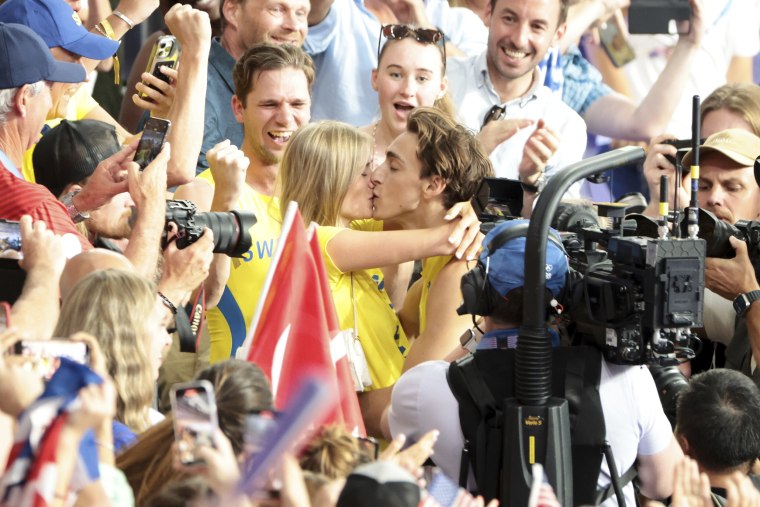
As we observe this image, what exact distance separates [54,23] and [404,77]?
1610 millimetres

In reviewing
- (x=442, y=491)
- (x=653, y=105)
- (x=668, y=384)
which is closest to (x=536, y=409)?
(x=442, y=491)

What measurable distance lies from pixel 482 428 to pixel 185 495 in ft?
3.78

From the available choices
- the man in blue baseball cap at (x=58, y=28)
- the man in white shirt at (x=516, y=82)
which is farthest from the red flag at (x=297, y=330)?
the man in white shirt at (x=516, y=82)

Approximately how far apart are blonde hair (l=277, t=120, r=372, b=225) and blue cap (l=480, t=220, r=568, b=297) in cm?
114

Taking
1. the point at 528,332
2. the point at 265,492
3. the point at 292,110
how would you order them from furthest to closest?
the point at 292,110 < the point at 528,332 < the point at 265,492

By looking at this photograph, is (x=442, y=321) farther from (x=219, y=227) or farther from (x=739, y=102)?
(x=739, y=102)

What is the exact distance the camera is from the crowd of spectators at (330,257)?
8.52 ft

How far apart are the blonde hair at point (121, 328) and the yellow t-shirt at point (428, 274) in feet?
4.31

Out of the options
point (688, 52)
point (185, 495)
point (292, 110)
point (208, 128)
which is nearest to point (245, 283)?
point (292, 110)

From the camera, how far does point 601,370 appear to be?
11.4 ft

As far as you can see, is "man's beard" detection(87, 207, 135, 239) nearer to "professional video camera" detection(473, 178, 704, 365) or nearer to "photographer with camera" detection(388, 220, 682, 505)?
"photographer with camera" detection(388, 220, 682, 505)

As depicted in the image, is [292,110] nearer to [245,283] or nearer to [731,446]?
[245,283]

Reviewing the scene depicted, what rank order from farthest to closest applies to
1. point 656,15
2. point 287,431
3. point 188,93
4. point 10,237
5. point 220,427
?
point 656,15, point 188,93, point 10,237, point 220,427, point 287,431

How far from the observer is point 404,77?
5.70m
